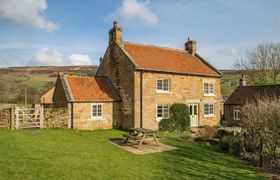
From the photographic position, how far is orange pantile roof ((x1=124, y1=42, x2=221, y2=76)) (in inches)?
936

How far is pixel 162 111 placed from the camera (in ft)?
77.7

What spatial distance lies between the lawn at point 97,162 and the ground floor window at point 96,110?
6025mm

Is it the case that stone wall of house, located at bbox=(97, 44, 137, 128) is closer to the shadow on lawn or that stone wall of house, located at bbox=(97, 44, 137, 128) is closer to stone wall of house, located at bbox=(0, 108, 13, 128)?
the shadow on lawn

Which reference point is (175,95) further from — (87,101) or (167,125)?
(87,101)

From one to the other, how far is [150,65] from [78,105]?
26.0ft

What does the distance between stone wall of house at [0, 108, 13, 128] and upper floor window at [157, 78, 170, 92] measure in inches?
521

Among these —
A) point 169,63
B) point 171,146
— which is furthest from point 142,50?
point 171,146

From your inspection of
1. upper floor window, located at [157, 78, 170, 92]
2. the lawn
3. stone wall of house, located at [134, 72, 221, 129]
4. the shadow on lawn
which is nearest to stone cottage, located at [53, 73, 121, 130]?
stone wall of house, located at [134, 72, 221, 129]

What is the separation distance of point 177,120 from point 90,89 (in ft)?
29.7

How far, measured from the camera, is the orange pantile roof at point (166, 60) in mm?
23781


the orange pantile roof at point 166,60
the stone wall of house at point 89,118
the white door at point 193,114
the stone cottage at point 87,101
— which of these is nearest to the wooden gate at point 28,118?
the stone cottage at point 87,101

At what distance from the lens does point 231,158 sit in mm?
15070

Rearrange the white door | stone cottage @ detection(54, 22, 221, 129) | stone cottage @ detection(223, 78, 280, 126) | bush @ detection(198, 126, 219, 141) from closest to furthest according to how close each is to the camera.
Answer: bush @ detection(198, 126, 219, 141) → stone cottage @ detection(54, 22, 221, 129) → the white door → stone cottage @ detection(223, 78, 280, 126)

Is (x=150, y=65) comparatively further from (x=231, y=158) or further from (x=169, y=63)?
(x=231, y=158)
